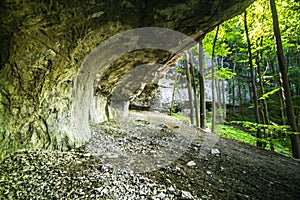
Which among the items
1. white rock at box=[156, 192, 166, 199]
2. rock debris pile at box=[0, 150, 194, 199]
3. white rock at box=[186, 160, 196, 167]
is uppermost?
rock debris pile at box=[0, 150, 194, 199]

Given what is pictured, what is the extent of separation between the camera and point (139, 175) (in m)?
3.03

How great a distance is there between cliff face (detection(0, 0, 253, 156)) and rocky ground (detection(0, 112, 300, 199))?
478mm

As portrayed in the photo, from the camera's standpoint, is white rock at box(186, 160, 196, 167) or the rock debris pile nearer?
Result: the rock debris pile

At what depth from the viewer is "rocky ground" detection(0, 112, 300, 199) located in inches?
95.0

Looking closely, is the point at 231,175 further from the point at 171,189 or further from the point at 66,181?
the point at 66,181

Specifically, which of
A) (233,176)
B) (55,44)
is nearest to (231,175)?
(233,176)

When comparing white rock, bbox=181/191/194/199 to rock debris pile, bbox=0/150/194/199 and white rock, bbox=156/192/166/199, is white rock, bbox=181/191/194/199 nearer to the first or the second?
rock debris pile, bbox=0/150/194/199

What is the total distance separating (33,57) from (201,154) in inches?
184

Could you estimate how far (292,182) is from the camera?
345 centimetres

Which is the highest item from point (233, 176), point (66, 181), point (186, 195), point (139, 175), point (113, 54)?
point (113, 54)

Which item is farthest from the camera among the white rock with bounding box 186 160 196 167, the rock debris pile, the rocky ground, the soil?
the white rock with bounding box 186 160 196 167

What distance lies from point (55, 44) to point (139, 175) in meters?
3.04

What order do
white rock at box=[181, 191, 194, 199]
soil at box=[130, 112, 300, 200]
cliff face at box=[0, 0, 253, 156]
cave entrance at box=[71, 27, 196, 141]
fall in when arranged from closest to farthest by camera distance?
white rock at box=[181, 191, 194, 199] → cliff face at box=[0, 0, 253, 156] → soil at box=[130, 112, 300, 200] → cave entrance at box=[71, 27, 196, 141]

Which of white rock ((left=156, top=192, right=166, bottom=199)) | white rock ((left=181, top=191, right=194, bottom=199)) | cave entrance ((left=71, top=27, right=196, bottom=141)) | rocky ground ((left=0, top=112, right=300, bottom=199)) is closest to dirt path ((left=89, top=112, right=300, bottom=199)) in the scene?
rocky ground ((left=0, top=112, right=300, bottom=199))
